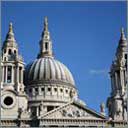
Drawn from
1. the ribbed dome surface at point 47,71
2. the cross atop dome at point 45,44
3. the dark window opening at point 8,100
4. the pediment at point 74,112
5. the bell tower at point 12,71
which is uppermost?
the cross atop dome at point 45,44

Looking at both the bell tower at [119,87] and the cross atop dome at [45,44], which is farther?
the cross atop dome at [45,44]

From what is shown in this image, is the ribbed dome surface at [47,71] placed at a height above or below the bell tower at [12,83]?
above

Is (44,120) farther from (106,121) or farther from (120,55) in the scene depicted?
(120,55)

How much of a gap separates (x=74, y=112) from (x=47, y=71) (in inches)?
590

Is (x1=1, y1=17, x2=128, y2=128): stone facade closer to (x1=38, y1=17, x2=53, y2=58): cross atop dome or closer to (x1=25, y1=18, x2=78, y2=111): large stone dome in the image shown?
(x1=25, y1=18, x2=78, y2=111): large stone dome

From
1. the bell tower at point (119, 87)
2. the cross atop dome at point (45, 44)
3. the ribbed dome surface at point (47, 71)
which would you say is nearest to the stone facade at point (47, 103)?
the bell tower at point (119, 87)

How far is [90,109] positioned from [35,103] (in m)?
12.7

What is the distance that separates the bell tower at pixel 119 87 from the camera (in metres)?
53.6

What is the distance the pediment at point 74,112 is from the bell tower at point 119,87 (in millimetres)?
2735

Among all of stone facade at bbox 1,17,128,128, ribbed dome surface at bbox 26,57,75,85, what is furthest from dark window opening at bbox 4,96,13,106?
ribbed dome surface at bbox 26,57,75,85

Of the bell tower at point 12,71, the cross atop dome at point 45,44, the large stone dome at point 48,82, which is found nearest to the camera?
the bell tower at point 12,71

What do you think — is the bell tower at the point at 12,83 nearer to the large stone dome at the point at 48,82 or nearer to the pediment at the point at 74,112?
the pediment at the point at 74,112

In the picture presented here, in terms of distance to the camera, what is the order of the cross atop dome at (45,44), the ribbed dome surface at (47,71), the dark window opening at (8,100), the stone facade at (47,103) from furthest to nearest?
the cross atop dome at (45,44) < the ribbed dome surface at (47,71) < the dark window opening at (8,100) < the stone facade at (47,103)

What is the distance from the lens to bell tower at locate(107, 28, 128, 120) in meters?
53.6
